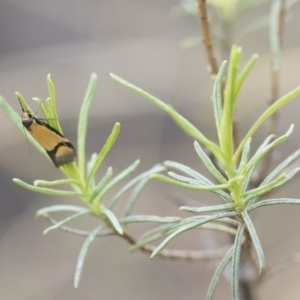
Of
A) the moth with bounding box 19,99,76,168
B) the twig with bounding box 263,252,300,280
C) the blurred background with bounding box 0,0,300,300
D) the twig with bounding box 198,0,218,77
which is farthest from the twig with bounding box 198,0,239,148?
the blurred background with bounding box 0,0,300,300

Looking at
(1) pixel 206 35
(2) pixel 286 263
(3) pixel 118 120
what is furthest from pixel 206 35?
(3) pixel 118 120

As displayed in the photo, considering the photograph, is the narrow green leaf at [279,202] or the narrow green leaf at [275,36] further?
the narrow green leaf at [275,36]

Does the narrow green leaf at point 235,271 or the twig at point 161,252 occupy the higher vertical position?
the twig at point 161,252

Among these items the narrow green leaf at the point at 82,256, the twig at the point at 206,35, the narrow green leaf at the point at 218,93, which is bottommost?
the narrow green leaf at the point at 82,256

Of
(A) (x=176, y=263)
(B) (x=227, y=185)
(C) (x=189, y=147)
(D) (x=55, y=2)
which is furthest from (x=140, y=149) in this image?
(B) (x=227, y=185)

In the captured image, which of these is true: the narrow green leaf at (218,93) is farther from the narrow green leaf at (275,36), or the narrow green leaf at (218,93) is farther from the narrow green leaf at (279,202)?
the narrow green leaf at (275,36)

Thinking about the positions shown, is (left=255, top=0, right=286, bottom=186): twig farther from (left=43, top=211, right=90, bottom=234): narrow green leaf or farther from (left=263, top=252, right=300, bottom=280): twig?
(left=43, top=211, right=90, bottom=234): narrow green leaf

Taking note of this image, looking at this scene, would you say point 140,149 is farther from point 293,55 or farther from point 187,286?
point 293,55

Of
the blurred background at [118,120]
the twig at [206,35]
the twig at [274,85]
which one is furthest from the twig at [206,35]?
the blurred background at [118,120]
